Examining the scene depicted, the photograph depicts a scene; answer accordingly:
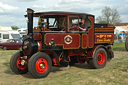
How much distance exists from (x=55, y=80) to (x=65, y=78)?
0.35 m

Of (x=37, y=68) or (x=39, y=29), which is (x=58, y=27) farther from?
(x=37, y=68)

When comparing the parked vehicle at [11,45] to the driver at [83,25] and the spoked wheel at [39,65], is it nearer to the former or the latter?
the driver at [83,25]

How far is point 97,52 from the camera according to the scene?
836 cm

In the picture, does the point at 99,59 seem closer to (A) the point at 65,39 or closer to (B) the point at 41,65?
(A) the point at 65,39

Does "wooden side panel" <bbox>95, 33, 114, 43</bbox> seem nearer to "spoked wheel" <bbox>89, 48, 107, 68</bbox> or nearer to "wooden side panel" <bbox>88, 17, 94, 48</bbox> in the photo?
"wooden side panel" <bbox>88, 17, 94, 48</bbox>

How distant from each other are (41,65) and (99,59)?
2.98 meters

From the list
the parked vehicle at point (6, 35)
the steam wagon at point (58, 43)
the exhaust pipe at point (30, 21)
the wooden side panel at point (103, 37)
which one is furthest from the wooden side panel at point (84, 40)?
the parked vehicle at point (6, 35)

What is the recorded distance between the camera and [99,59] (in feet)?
28.1

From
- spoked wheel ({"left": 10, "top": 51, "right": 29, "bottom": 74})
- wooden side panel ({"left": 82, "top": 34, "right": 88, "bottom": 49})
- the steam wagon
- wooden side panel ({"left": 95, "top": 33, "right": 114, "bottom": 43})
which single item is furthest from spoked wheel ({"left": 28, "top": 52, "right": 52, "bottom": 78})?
wooden side panel ({"left": 95, "top": 33, "right": 114, "bottom": 43})

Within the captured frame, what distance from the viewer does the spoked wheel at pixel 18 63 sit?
7.29 m

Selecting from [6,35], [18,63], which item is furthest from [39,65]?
[6,35]

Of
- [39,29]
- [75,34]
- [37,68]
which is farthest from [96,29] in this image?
[37,68]

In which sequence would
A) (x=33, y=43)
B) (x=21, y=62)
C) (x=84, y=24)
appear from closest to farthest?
(x=33, y=43), (x=21, y=62), (x=84, y=24)

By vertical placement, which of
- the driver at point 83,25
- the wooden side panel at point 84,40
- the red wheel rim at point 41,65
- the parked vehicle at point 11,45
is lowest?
the red wheel rim at point 41,65
